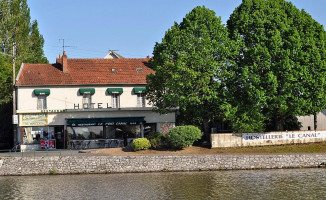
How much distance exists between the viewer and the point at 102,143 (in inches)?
2202

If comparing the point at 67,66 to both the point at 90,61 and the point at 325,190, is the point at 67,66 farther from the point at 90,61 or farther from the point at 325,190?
the point at 325,190

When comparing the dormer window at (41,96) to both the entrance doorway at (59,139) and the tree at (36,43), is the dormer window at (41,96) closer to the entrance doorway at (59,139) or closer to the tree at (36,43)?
the entrance doorway at (59,139)

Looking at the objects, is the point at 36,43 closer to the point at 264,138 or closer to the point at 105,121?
the point at 105,121

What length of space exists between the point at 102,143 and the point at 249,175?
2118cm

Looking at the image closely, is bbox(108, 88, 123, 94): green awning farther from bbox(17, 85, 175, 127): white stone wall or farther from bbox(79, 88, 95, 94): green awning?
bbox(79, 88, 95, 94): green awning

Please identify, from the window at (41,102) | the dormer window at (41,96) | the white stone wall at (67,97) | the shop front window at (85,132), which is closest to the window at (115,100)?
the white stone wall at (67,97)

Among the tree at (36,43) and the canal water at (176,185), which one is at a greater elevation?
the tree at (36,43)

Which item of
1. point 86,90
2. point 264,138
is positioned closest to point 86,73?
point 86,90

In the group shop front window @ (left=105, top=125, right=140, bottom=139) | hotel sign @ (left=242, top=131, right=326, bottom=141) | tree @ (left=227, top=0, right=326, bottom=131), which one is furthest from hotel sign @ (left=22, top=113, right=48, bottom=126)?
hotel sign @ (left=242, top=131, right=326, bottom=141)

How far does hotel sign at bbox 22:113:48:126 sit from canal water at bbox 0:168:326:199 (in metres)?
15.2

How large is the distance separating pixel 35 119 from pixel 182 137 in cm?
1809

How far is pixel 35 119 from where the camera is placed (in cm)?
5584

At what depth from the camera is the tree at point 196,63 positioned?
48.0m

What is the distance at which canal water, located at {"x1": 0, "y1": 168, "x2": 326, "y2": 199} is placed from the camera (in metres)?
31.4
